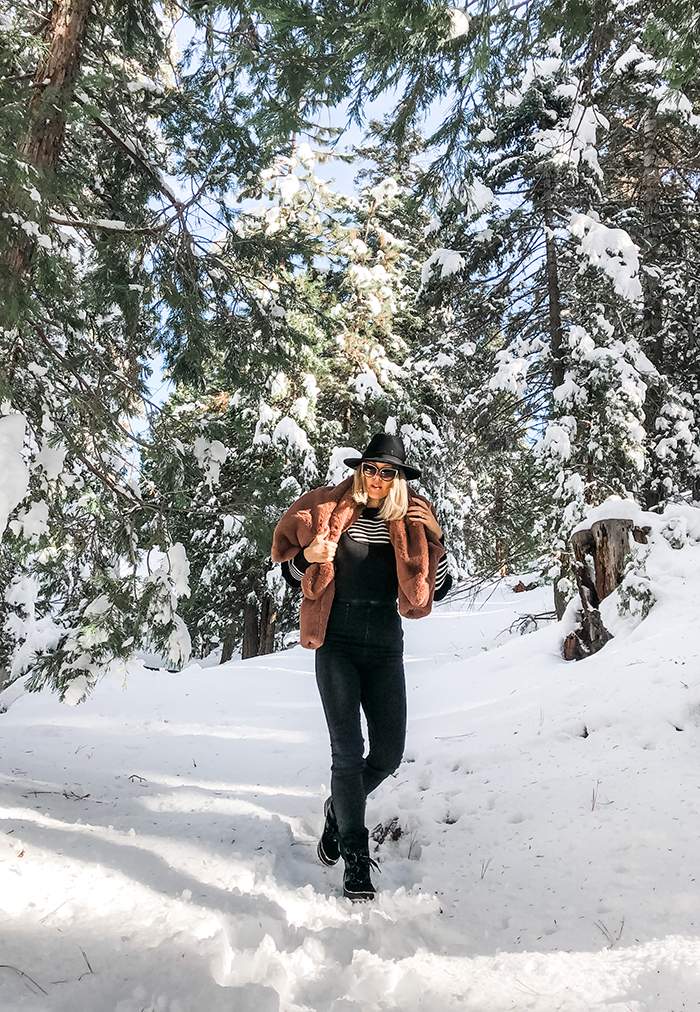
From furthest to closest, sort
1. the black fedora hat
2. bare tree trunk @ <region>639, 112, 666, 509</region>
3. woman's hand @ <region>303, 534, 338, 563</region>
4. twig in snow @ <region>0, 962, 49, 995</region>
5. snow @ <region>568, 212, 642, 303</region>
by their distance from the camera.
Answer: bare tree trunk @ <region>639, 112, 666, 509</region> < snow @ <region>568, 212, 642, 303</region> < the black fedora hat < woman's hand @ <region>303, 534, 338, 563</region> < twig in snow @ <region>0, 962, 49, 995</region>

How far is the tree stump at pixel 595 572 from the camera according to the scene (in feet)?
22.4

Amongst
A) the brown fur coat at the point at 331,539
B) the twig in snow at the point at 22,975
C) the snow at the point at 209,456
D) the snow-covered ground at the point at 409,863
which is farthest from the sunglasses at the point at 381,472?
the twig in snow at the point at 22,975

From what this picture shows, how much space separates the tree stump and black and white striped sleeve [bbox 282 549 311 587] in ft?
14.6

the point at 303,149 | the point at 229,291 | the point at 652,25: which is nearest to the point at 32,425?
the point at 229,291

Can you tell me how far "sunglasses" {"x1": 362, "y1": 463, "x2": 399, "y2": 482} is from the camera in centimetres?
350

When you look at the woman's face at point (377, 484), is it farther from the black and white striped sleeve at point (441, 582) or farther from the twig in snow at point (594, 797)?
the twig in snow at point (594, 797)

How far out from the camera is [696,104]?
34.3ft

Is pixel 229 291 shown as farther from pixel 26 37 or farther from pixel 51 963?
pixel 51 963

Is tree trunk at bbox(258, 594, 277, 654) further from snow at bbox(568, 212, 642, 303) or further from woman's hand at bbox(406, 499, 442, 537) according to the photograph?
woman's hand at bbox(406, 499, 442, 537)

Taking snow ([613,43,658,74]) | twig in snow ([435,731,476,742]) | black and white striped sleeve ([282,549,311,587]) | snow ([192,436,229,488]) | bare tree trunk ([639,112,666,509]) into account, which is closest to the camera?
black and white striped sleeve ([282,549,311,587])

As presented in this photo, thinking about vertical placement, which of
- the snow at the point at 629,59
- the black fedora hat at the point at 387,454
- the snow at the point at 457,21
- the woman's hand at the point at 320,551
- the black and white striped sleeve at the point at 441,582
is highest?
the snow at the point at 629,59

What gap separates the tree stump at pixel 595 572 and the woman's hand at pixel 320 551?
14.7 feet

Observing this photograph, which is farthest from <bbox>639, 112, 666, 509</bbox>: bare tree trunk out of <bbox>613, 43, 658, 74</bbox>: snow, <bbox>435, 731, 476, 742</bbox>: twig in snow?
<bbox>435, 731, 476, 742</bbox>: twig in snow

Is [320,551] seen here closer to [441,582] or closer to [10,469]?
[441,582]
